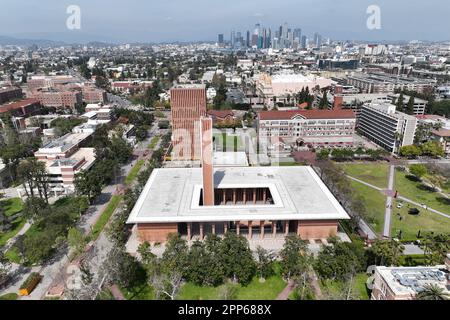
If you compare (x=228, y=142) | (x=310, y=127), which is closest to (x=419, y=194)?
(x=310, y=127)

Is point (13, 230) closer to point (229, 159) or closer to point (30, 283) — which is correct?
point (30, 283)

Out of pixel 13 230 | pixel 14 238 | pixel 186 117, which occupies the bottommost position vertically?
pixel 14 238

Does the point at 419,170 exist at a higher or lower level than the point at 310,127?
lower

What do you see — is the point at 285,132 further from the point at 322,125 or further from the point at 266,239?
the point at 266,239

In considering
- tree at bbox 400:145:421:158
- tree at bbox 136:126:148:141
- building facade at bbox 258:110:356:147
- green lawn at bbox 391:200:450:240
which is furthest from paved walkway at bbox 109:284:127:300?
tree at bbox 400:145:421:158
